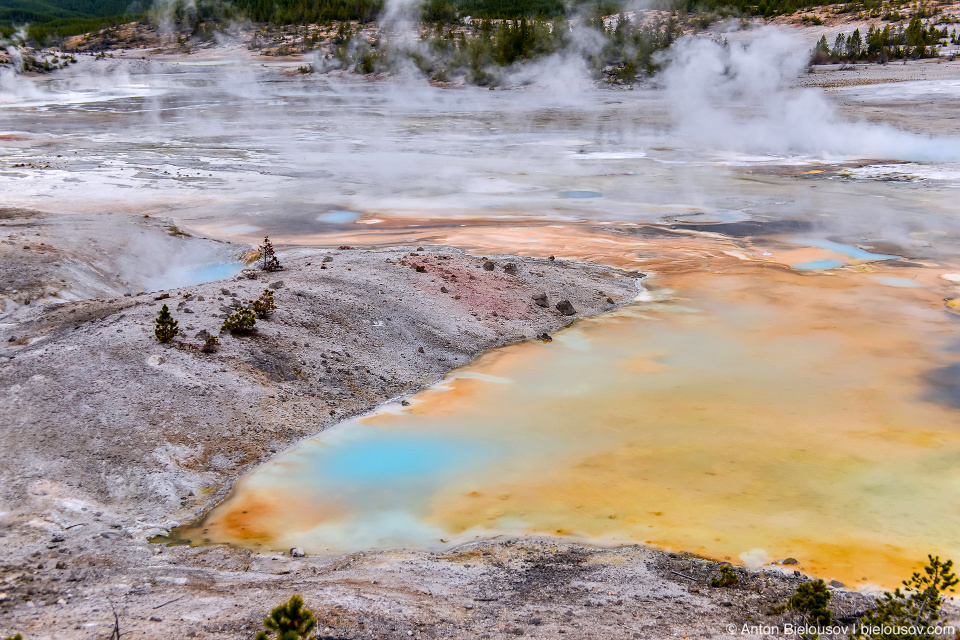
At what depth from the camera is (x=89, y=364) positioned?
21.9 feet

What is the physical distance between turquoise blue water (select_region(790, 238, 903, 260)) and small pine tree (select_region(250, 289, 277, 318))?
828cm

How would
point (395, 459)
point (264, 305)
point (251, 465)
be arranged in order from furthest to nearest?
1. point (264, 305)
2. point (395, 459)
3. point (251, 465)

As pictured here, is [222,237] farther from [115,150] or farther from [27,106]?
[27,106]

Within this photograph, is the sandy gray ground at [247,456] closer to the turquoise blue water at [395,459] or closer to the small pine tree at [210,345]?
the small pine tree at [210,345]

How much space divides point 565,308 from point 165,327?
14.7 ft

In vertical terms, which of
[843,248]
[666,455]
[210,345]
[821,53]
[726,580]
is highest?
[821,53]

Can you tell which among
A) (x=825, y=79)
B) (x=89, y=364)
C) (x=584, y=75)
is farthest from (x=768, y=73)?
(x=89, y=364)

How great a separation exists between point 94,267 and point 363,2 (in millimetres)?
54752

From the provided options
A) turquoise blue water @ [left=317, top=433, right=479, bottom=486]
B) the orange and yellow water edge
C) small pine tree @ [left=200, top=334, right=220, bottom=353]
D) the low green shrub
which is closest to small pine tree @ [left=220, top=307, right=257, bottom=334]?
small pine tree @ [left=200, top=334, right=220, bottom=353]

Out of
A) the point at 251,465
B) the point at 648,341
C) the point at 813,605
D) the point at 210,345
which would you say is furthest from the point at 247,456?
the point at 648,341

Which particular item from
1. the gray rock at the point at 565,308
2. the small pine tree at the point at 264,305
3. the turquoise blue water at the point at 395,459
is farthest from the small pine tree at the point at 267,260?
the turquoise blue water at the point at 395,459

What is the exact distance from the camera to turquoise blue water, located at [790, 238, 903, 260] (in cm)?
1173

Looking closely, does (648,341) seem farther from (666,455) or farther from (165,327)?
(165,327)

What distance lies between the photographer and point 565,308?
9594mm
